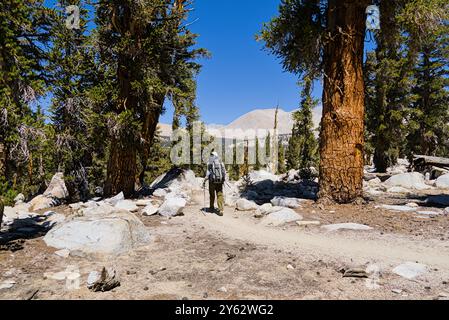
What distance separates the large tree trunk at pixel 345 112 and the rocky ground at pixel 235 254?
815 millimetres

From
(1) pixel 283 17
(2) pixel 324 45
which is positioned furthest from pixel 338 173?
(1) pixel 283 17

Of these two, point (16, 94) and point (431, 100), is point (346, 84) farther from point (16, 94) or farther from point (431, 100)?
point (431, 100)

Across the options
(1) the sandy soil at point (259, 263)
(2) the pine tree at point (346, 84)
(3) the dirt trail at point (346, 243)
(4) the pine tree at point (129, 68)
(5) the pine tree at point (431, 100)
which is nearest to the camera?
(1) the sandy soil at point (259, 263)

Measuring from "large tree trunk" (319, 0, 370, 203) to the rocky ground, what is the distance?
82 cm

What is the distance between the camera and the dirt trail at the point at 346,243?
5586 mm

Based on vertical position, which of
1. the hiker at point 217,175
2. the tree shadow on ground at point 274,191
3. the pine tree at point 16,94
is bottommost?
the tree shadow on ground at point 274,191

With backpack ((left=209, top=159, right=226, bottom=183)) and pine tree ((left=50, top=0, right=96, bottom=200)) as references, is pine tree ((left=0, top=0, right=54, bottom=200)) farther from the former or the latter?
backpack ((left=209, top=159, right=226, bottom=183))

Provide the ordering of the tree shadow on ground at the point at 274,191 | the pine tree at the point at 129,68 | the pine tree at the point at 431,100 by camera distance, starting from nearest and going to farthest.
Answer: the pine tree at the point at 129,68 → the tree shadow on ground at the point at 274,191 → the pine tree at the point at 431,100

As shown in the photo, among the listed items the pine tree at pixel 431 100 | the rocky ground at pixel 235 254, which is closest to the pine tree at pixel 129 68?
the rocky ground at pixel 235 254

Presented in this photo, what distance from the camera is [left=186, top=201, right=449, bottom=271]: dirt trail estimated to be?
559 cm

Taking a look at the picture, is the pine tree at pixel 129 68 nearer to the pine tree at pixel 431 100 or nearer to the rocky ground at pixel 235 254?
the rocky ground at pixel 235 254

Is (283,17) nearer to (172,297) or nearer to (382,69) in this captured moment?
(172,297)

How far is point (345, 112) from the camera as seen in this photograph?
10.3m

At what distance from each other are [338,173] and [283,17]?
6.05 meters
